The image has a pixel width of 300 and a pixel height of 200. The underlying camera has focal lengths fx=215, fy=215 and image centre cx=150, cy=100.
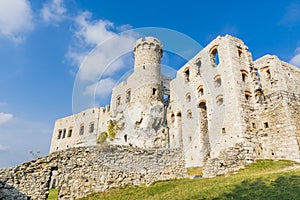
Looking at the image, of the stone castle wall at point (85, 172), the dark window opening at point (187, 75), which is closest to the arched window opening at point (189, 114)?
the dark window opening at point (187, 75)

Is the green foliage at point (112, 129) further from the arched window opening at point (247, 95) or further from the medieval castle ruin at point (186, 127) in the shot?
the arched window opening at point (247, 95)

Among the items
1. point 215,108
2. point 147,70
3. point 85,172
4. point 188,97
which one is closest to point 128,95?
point 147,70

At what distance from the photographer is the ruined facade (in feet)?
53.3

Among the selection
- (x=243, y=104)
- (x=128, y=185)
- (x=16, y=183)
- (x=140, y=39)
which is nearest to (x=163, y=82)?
(x=140, y=39)

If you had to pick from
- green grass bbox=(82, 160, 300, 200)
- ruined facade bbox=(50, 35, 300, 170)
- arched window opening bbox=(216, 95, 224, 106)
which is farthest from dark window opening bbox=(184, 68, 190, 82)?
green grass bbox=(82, 160, 300, 200)

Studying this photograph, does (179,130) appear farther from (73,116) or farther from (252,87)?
(73,116)

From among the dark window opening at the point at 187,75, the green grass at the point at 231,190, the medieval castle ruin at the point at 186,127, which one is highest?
the dark window opening at the point at 187,75

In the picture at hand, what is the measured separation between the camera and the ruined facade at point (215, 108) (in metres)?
16.2

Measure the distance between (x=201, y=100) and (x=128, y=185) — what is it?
13.7m

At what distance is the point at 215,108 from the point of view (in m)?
20.2

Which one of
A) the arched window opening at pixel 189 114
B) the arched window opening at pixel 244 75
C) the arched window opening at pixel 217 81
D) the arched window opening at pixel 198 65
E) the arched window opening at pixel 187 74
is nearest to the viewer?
the arched window opening at pixel 244 75

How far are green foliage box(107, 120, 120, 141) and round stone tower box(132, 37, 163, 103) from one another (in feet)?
15.4

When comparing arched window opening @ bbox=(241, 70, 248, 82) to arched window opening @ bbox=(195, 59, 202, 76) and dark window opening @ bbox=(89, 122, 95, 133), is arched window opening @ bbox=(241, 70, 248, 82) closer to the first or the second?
arched window opening @ bbox=(195, 59, 202, 76)

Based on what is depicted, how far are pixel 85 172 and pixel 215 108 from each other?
13327 millimetres
